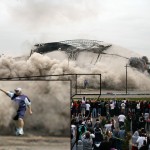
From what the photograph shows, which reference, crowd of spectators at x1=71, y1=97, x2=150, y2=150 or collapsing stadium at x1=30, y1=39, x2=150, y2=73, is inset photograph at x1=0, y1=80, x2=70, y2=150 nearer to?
crowd of spectators at x1=71, y1=97, x2=150, y2=150

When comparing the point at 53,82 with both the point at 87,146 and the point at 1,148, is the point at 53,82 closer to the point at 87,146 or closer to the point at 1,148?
the point at 1,148

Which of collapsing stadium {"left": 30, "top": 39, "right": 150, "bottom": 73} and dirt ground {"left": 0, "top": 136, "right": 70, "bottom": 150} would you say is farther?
collapsing stadium {"left": 30, "top": 39, "right": 150, "bottom": 73}


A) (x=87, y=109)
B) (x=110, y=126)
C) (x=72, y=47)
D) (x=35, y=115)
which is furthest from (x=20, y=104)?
(x=72, y=47)

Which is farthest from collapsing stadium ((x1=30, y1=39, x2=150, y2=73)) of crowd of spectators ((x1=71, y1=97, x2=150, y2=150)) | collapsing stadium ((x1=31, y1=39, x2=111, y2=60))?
crowd of spectators ((x1=71, y1=97, x2=150, y2=150))

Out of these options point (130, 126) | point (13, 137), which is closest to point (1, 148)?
point (13, 137)

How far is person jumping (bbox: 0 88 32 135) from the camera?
9.92m

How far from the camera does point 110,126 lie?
1638 cm

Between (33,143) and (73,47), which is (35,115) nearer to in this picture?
(33,143)

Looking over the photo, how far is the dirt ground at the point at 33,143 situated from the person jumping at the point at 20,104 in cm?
20

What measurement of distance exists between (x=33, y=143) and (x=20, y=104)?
3.03ft

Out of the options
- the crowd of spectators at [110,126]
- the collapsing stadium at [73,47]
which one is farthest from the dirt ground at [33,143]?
the collapsing stadium at [73,47]

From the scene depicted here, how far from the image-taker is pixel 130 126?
1853 centimetres

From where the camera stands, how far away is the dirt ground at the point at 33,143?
32.1ft

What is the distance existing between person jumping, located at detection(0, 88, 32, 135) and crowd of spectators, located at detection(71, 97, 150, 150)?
1.79 meters
